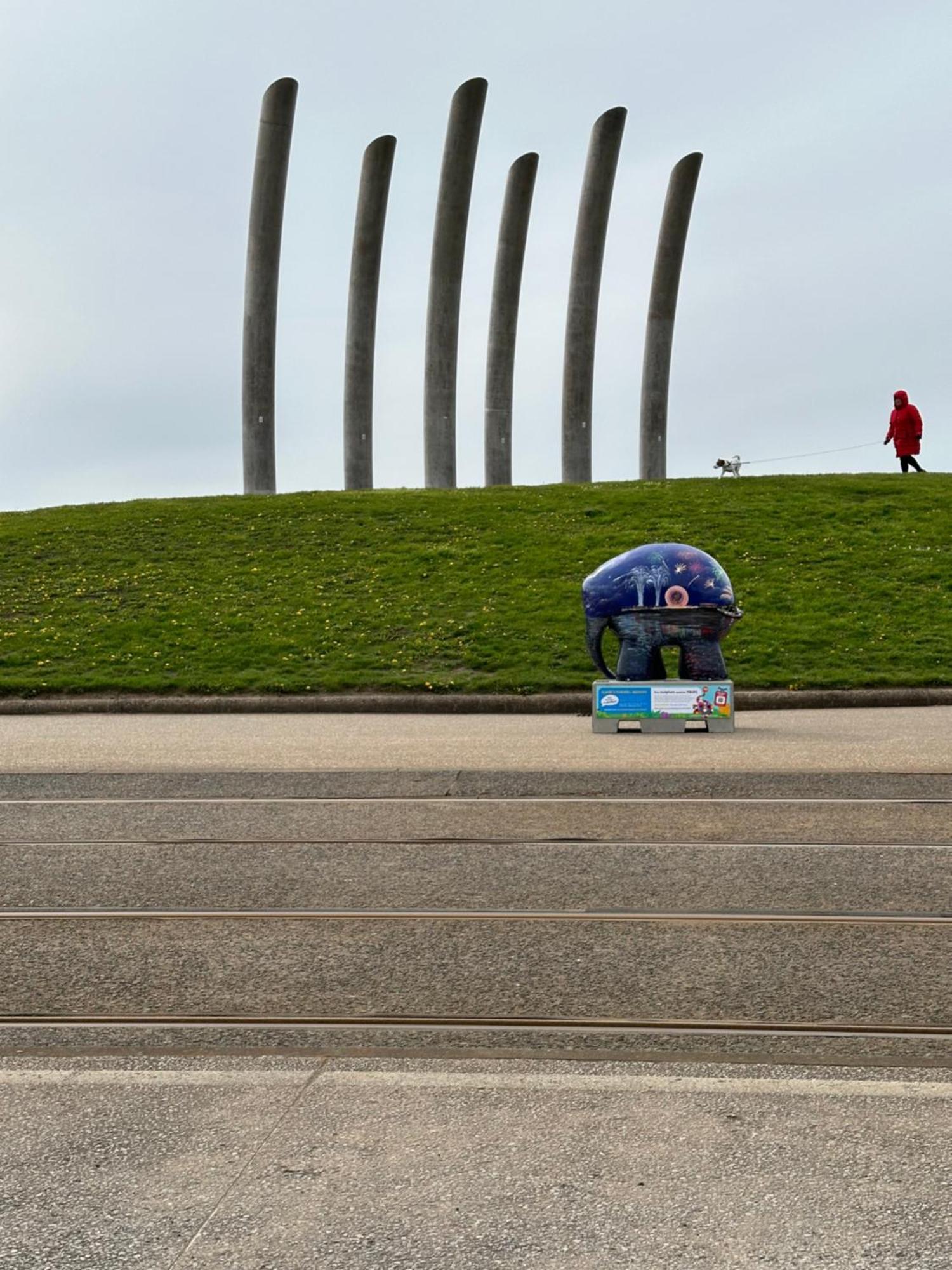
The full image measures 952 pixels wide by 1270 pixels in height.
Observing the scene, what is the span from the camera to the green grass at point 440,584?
18.7 m

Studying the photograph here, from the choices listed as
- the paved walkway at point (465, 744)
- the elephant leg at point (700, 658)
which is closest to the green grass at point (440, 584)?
the paved walkway at point (465, 744)

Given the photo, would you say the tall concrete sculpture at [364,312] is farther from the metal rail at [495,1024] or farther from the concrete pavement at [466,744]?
the metal rail at [495,1024]

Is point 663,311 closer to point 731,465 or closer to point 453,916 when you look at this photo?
point 731,465

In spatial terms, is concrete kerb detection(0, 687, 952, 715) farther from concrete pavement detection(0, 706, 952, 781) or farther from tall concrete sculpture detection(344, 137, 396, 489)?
tall concrete sculpture detection(344, 137, 396, 489)

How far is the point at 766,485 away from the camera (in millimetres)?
30609

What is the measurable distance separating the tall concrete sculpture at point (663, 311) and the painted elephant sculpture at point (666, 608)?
74.7ft

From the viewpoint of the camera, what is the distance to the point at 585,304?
36656mm

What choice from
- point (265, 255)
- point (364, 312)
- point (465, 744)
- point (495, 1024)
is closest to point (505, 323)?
point (364, 312)

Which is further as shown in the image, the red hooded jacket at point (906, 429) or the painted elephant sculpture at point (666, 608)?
the red hooded jacket at point (906, 429)

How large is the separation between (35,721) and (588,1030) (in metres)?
12.5

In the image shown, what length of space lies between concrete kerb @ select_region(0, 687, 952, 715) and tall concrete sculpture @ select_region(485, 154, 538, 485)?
1981cm

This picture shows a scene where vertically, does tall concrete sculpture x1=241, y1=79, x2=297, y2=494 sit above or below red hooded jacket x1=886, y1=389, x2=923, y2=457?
above

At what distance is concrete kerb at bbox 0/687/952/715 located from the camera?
17203 mm

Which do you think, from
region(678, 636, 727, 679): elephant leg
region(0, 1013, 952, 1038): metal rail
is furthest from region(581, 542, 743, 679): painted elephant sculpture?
region(0, 1013, 952, 1038): metal rail
